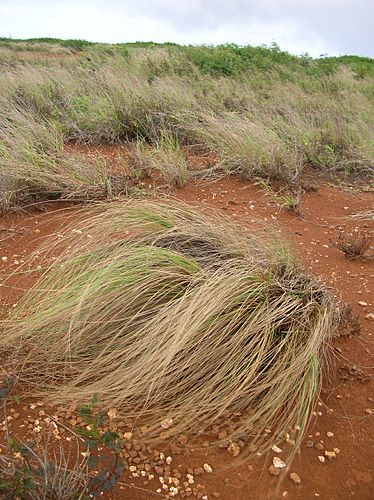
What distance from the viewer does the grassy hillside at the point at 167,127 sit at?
4301 millimetres

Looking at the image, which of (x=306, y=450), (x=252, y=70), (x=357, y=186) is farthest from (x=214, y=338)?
(x=252, y=70)

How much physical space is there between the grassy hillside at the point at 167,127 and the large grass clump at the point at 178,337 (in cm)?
179

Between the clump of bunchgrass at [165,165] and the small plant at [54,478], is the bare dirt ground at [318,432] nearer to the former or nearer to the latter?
the small plant at [54,478]

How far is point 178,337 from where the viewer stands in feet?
6.57

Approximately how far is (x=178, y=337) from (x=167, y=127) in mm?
4470

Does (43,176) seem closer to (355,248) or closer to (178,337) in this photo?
(355,248)

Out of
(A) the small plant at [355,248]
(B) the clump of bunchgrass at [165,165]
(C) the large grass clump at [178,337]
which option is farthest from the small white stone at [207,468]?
(B) the clump of bunchgrass at [165,165]

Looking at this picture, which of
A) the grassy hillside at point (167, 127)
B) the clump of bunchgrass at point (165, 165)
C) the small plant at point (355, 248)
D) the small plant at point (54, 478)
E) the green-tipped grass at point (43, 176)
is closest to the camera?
the small plant at point (54, 478)

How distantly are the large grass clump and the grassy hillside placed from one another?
1.79 meters

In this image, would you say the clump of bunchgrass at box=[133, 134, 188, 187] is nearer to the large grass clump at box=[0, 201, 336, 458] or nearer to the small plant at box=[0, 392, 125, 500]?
the large grass clump at box=[0, 201, 336, 458]

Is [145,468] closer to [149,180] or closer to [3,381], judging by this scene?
[3,381]

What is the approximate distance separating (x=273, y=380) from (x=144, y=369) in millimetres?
518

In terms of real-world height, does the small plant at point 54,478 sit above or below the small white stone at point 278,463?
above

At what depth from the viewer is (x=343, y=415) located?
2121 millimetres
